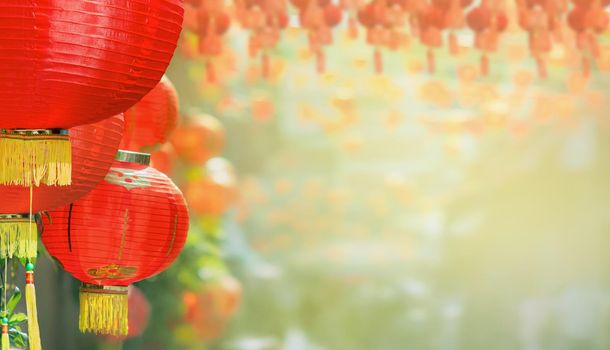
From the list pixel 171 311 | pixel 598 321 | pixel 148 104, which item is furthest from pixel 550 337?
pixel 148 104

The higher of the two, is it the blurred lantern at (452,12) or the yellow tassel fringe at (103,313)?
the blurred lantern at (452,12)

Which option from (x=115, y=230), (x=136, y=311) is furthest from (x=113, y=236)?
(x=136, y=311)

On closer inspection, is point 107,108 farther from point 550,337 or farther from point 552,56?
point 550,337

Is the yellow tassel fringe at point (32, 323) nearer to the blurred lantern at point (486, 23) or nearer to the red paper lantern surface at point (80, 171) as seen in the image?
the red paper lantern surface at point (80, 171)

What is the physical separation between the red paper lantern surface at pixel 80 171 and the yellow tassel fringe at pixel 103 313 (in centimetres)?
21

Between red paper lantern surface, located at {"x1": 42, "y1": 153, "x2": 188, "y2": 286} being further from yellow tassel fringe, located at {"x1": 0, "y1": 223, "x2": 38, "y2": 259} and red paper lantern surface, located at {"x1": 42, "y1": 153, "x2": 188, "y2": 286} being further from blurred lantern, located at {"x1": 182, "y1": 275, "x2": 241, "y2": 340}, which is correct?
blurred lantern, located at {"x1": 182, "y1": 275, "x2": 241, "y2": 340}

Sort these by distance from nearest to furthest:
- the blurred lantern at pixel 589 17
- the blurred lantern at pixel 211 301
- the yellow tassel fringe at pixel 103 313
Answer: the yellow tassel fringe at pixel 103 313 → the blurred lantern at pixel 589 17 → the blurred lantern at pixel 211 301

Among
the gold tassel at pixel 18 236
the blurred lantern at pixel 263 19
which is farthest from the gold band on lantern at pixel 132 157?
the blurred lantern at pixel 263 19

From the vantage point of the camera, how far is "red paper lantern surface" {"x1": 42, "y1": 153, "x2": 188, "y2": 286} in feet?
6.22

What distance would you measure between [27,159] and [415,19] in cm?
240

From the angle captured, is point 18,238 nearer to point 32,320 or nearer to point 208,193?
point 32,320

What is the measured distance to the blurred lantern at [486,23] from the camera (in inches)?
142

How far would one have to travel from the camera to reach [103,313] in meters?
1.84

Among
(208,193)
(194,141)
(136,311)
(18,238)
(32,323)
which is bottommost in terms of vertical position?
(32,323)
